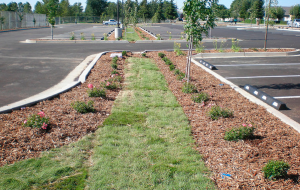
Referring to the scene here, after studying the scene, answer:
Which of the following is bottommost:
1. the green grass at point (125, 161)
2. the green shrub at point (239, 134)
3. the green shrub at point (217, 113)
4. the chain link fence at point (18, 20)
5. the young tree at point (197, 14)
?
the green grass at point (125, 161)

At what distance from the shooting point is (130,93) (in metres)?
7.89

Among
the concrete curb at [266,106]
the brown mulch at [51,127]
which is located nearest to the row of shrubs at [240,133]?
the concrete curb at [266,106]

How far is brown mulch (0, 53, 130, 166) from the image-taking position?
439cm

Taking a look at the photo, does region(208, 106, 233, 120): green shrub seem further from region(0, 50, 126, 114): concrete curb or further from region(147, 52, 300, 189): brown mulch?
region(0, 50, 126, 114): concrete curb

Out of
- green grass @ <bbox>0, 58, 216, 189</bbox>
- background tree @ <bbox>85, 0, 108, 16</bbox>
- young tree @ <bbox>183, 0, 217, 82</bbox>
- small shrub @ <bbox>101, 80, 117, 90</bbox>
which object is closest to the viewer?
green grass @ <bbox>0, 58, 216, 189</bbox>

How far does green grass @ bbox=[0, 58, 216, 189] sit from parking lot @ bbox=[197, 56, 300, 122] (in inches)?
123

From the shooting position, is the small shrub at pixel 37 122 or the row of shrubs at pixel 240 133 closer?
the row of shrubs at pixel 240 133

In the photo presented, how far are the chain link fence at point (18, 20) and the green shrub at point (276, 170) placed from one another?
41749mm

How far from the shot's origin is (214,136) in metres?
5.13

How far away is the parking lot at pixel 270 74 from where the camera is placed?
7.71 m

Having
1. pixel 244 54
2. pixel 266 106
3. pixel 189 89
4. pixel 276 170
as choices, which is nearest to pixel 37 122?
pixel 276 170

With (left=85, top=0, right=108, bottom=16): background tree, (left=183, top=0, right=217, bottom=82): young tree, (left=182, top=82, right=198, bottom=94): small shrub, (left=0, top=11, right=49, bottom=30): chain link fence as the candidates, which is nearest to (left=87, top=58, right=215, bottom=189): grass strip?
(left=182, top=82, right=198, bottom=94): small shrub

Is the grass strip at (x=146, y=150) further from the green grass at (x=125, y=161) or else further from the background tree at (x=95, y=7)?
the background tree at (x=95, y=7)

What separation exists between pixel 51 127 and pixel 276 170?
397cm
